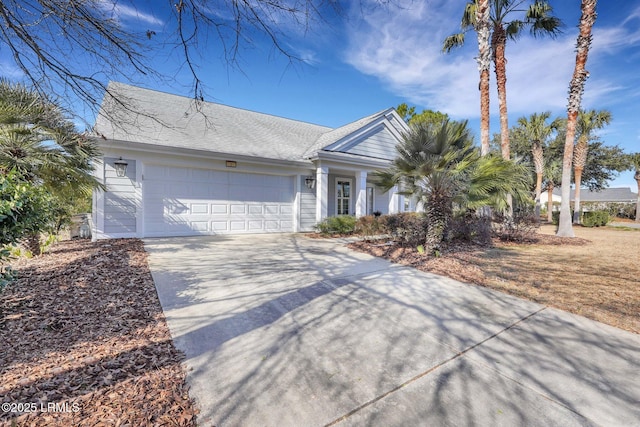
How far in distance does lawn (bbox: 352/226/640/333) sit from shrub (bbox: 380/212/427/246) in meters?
0.59

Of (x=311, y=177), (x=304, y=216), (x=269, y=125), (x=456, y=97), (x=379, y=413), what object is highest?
(x=456, y=97)

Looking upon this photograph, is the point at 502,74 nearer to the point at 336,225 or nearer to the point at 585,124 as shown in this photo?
the point at 336,225

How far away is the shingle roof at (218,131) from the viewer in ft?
27.8

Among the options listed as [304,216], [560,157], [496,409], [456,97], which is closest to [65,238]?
[304,216]

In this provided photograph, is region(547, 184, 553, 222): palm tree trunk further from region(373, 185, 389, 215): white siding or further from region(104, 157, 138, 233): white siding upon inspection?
region(104, 157, 138, 233): white siding

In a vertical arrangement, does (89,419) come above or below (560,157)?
below

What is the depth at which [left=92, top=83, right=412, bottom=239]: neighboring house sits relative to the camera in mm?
8148

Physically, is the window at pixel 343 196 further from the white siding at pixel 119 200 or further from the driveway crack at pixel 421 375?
the driveway crack at pixel 421 375

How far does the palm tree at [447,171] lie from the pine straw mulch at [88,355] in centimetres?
578

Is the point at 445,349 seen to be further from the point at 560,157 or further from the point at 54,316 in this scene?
the point at 560,157

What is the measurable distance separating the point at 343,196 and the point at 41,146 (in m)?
10.4

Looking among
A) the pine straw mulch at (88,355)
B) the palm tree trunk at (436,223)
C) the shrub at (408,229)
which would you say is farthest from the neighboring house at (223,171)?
the pine straw mulch at (88,355)

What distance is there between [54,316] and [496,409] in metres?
4.26

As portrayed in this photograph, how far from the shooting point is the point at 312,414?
174 cm
